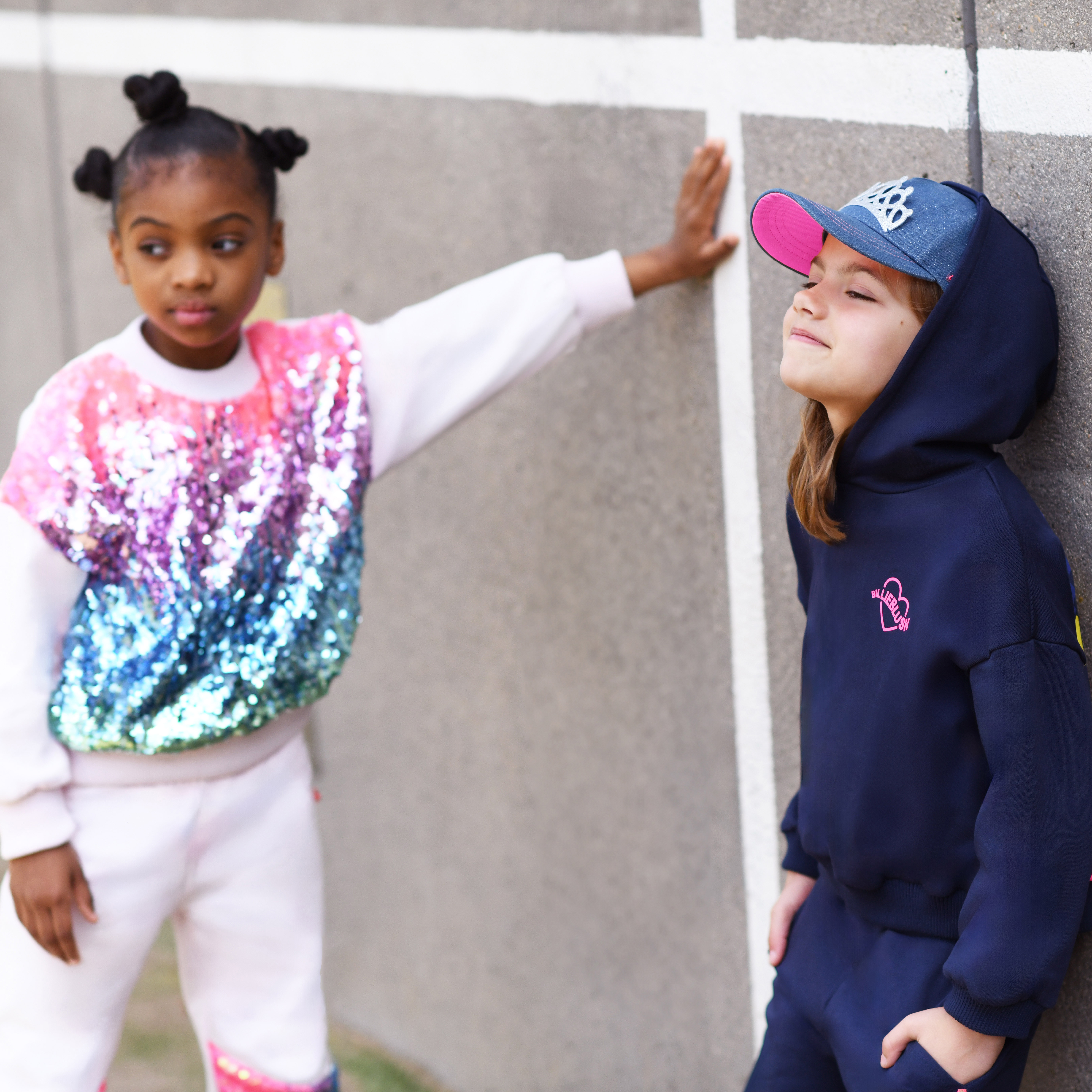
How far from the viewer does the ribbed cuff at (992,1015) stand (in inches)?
65.1

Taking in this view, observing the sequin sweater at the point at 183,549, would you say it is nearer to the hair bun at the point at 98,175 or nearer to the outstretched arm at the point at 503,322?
the outstretched arm at the point at 503,322

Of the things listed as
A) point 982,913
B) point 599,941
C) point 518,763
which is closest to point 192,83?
point 518,763

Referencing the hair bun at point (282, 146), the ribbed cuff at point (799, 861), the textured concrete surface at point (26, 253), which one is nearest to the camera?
the ribbed cuff at point (799, 861)

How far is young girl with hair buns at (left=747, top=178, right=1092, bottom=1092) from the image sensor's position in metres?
1.64

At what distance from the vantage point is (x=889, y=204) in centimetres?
175

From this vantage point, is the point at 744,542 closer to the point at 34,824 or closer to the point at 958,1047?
the point at 958,1047

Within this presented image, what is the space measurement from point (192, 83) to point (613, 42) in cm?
151

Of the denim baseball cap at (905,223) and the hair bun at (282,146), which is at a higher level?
the hair bun at (282,146)

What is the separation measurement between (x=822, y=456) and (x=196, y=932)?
4.26 ft

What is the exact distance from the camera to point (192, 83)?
12.3 ft

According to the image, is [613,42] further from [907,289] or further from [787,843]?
[787,843]

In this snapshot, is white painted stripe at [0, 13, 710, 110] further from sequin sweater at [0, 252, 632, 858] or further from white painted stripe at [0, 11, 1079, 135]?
sequin sweater at [0, 252, 632, 858]

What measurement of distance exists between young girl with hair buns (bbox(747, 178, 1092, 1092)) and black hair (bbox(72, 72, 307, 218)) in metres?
0.83

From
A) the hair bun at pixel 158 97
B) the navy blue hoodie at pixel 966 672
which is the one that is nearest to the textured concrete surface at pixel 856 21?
the navy blue hoodie at pixel 966 672
